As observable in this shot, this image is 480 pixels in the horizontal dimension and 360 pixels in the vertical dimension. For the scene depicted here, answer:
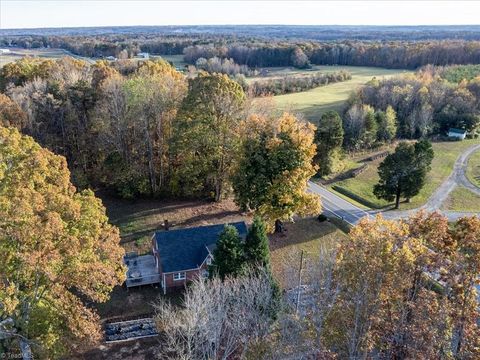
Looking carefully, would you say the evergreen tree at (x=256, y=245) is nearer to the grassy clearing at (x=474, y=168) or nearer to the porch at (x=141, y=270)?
the porch at (x=141, y=270)

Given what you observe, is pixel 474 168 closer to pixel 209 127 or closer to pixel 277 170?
pixel 277 170

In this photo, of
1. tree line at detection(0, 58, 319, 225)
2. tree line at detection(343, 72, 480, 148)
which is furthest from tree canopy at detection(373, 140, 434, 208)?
tree line at detection(343, 72, 480, 148)

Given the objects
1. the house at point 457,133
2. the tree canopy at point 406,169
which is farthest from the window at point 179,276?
the house at point 457,133

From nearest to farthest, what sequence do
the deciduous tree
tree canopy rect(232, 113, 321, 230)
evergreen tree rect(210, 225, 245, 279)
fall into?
1. evergreen tree rect(210, 225, 245, 279)
2. tree canopy rect(232, 113, 321, 230)
3. the deciduous tree

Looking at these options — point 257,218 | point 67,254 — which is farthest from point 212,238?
point 67,254

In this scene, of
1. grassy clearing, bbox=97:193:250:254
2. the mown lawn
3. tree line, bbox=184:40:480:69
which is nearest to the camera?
grassy clearing, bbox=97:193:250:254

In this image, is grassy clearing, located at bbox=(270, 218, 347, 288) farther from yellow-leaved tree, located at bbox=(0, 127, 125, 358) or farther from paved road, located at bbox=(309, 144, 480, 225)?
yellow-leaved tree, located at bbox=(0, 127, 125, 358)

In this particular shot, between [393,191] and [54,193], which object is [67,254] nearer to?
[54,193]

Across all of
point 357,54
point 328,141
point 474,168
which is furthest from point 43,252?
point 357,54
